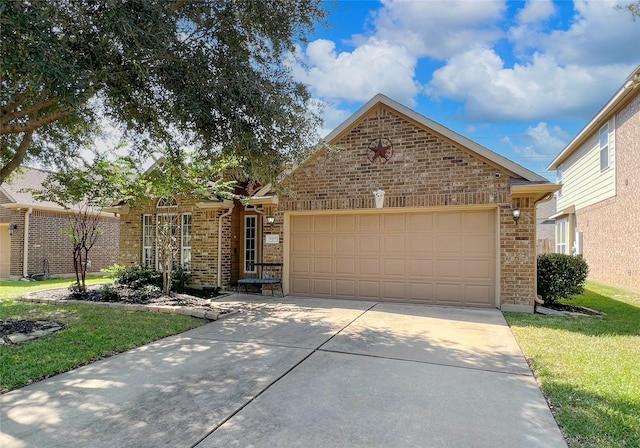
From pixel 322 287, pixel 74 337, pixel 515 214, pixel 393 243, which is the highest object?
pixel 515 214

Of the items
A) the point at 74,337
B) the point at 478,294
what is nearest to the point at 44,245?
the point at 74,337

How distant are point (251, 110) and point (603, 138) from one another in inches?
612

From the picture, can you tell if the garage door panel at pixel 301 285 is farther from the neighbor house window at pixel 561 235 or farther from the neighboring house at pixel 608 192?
the neighbor house window at pixel 561 235

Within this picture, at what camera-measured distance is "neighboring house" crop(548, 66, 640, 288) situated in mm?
12829

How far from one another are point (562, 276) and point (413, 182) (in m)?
4.15

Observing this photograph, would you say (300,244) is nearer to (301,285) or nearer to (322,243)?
(322,243)

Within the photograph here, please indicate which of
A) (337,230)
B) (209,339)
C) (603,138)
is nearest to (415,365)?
(209,339)

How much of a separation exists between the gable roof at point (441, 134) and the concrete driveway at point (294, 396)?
405cm

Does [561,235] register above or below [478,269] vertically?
above

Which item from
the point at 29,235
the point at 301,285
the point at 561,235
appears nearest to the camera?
the point at 301,285

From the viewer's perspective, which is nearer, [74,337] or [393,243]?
[74,337]

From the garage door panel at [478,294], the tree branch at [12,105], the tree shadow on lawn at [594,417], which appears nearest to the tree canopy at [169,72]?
the tree branch at [12,105]

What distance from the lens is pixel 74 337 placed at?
595 centimetres

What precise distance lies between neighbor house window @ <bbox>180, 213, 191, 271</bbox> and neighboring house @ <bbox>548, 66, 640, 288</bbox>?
13172mm
